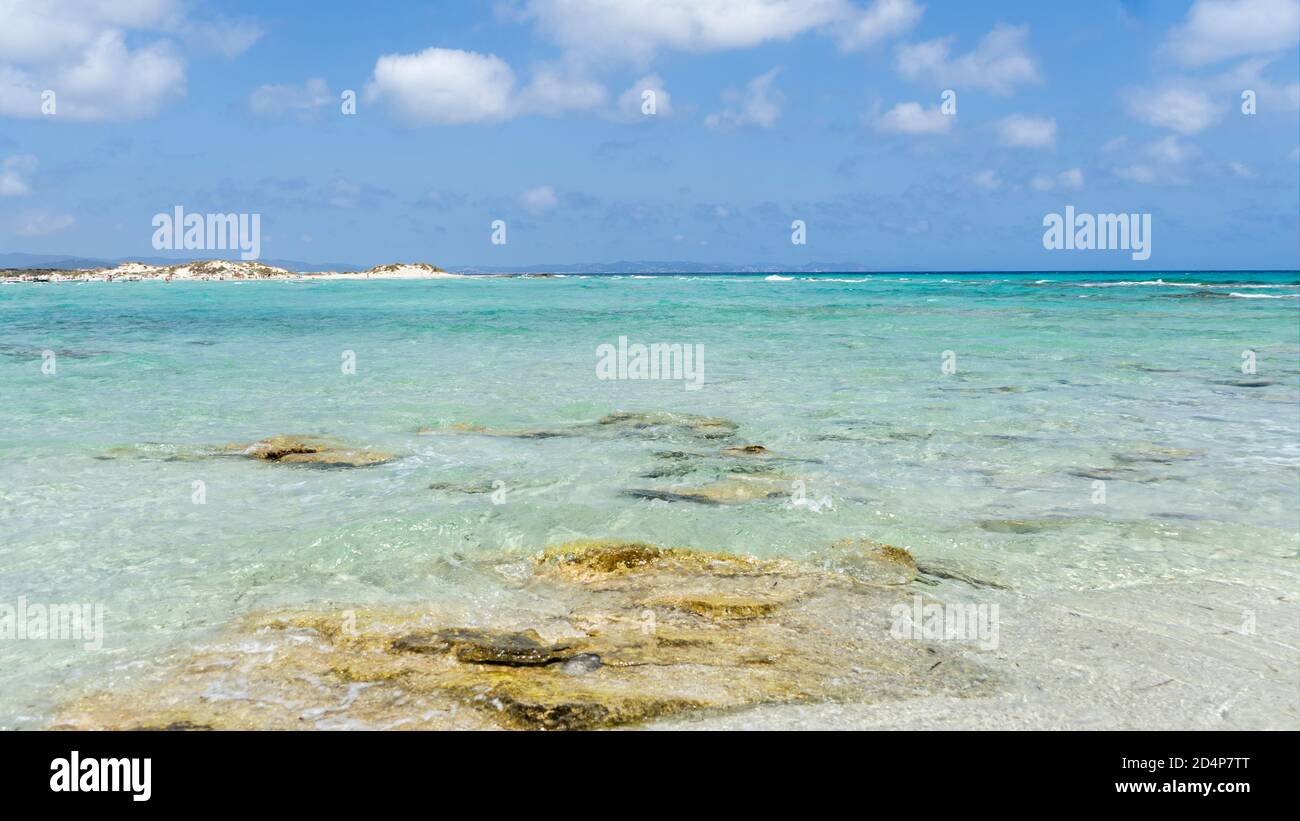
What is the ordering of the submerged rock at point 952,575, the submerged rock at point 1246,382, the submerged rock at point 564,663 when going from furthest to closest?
the submerged rock at point 1246,382, the submerged rock at point 952,575, the submerged rock at point 564,663

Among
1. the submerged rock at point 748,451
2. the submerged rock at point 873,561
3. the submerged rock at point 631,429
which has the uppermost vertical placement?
the submerged rock at point 631,429

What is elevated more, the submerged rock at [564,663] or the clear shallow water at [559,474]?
the clear shallow water at [559,474]

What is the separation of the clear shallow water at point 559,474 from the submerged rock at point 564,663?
51 cm

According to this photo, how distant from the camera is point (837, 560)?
6.64 meters

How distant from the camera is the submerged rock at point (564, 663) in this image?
427 cm

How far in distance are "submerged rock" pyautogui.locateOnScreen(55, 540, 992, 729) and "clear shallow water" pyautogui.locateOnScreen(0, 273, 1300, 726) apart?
1.67 feet

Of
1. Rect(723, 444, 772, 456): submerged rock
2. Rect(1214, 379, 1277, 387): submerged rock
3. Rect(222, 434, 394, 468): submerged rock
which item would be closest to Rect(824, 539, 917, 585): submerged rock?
Rect(723, 444, 772, 456): submerged rock

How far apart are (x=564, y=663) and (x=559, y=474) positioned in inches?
185

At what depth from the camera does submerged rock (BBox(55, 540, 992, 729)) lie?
427 centimetres

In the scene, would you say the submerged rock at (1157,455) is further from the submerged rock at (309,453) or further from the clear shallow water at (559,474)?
the submerged rock at (309,453)

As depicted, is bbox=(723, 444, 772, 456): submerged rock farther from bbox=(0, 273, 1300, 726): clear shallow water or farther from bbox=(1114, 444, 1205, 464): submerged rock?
bbox=(1114, 444, 1205, 464): submerged rock

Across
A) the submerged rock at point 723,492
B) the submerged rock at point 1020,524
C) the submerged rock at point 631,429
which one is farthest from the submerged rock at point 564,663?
the submerged rock at point 631,429
